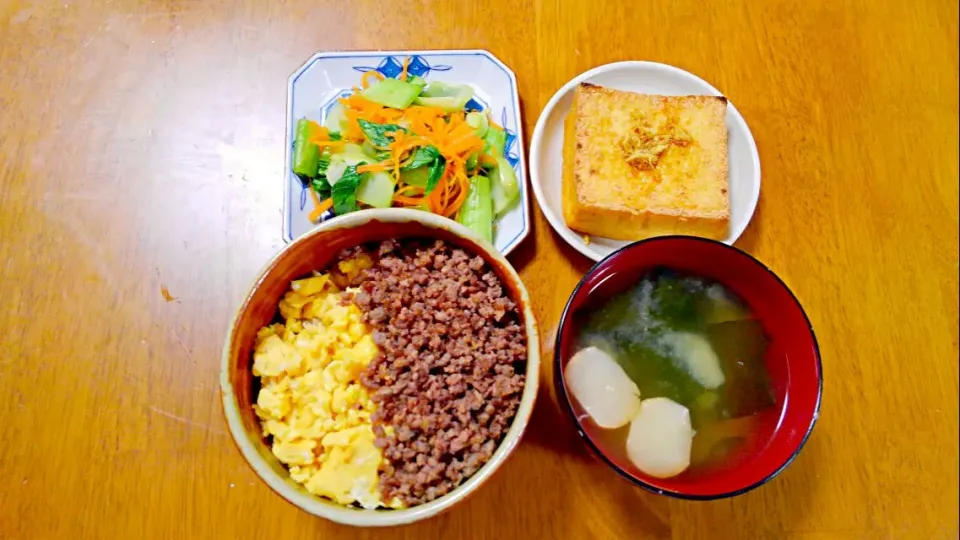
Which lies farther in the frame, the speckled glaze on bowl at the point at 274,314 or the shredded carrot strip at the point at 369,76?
the shredded carrot strip at the point at 369,76

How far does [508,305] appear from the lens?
3.54 feet

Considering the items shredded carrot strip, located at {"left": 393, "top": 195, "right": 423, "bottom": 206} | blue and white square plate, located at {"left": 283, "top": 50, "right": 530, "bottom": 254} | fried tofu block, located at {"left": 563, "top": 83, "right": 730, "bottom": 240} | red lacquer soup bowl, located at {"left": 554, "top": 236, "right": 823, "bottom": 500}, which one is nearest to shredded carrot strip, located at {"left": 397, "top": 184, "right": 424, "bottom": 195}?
shredded carrot strip, located at {"left": 393, "top": 195, "right": 423, "bottom": 206}

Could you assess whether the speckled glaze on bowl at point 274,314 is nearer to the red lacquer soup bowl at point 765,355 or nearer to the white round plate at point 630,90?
the red lacquer soup bowl at point 765,355

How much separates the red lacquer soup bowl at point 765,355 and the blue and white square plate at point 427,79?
0.28 meters

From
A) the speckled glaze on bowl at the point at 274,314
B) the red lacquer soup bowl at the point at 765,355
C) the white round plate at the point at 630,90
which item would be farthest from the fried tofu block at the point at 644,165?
the speckled glaze on bowl at the point at 274,314

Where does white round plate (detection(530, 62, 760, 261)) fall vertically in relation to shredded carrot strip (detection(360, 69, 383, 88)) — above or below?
below

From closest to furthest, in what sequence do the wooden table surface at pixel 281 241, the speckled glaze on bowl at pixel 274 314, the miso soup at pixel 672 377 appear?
the speckled glaze on bowl at pixel 274 314 < the miso soup at pixel 672 377 < the wooden table surface at pixel 281 241

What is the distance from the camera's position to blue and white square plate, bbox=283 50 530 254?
4.53ft

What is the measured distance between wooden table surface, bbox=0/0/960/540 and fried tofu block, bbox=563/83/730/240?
0.41 ft

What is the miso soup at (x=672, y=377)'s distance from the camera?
109cm

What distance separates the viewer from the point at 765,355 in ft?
3.75

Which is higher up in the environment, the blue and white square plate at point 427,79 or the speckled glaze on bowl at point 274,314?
the blue and white square plate at point 427,79

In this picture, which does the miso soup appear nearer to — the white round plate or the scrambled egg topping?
the white round plate

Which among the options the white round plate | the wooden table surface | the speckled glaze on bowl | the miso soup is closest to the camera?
the speckled glaze on bowl
